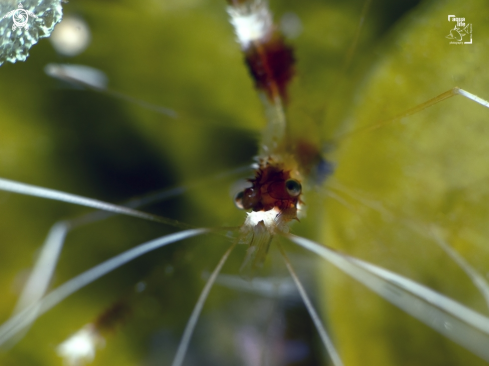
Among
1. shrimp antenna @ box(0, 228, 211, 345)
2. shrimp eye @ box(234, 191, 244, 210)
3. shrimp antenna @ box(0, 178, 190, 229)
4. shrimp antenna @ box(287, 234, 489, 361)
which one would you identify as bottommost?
shrimp antenna @ box(287, 234, 489, 361)

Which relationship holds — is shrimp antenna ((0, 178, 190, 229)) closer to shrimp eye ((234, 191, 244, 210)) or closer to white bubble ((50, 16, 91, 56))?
shrimp eye ((234, 191, 244, 210))

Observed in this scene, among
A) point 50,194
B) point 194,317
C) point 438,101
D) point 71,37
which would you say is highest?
point 71,37

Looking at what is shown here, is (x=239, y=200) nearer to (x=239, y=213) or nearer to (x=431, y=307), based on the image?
(x=239, y=213)

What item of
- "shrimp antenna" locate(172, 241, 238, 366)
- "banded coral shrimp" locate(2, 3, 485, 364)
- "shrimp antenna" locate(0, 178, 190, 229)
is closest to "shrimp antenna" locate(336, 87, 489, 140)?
"banded coral shrimp" locate(2, 3, 485, 364)

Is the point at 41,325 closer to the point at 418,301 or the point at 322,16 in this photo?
the point at 418,301

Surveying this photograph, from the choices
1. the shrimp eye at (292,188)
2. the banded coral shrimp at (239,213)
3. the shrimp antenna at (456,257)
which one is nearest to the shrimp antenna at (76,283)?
the banded coral shrimp at (239,213)

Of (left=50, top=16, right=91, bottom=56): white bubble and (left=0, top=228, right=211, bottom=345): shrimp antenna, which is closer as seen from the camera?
(left=0, top=228, right=211, bottom=345): shrimp antenna

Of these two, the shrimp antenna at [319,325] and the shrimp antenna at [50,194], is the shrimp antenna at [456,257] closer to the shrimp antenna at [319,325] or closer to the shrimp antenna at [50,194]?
the shrimp antenna at [319,325]

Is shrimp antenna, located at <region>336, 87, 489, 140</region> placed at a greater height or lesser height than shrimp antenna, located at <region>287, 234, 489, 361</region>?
greater

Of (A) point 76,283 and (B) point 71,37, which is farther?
(B) point 71,37

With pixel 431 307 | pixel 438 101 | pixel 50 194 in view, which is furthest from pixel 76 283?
pixel 438 101
